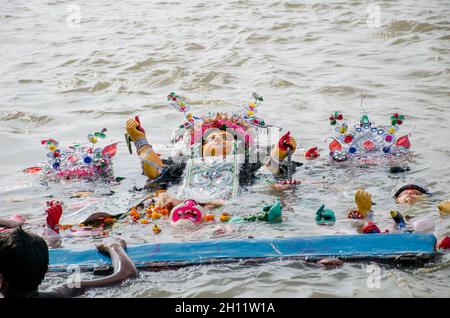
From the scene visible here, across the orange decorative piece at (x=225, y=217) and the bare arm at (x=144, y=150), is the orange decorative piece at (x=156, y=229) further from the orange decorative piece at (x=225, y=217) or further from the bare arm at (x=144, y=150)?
the bare arm at (x=144, y=150)

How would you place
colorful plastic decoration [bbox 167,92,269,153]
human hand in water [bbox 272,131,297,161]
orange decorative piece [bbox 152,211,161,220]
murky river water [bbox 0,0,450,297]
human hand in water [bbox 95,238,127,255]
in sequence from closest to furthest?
murky river water [bbox 0,0,450,297], human hand in water [bbox 95,238,127,255], orange decorative piece [bbox 152,211,161,220], human hand in water [bbox 272,131,297,161], colorful plastic decoration [bbox 167,92,269,153]

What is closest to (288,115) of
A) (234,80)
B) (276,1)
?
(234,80)

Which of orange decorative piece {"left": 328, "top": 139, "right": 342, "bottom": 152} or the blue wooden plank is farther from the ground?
orange decorative piece {"left": 328, "top": 139, "right": 342, "bottom": 152}

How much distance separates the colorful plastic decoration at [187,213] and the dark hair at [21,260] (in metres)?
2.91

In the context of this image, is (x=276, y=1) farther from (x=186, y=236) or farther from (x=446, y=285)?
(x=446, y=285)

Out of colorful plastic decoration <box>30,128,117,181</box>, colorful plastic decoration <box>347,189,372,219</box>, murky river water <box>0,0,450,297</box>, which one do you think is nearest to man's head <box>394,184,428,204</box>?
murky river water <box>0,0,450,297</box>

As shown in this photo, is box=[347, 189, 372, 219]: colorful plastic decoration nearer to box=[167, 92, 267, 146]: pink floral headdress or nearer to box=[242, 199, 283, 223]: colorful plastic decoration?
box=[242, 199, 283, 223]: colorful plastic decoration

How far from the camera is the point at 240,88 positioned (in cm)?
1364

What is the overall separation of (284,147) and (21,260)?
4.81 m

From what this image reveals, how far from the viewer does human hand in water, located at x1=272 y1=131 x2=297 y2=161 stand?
8602 millimetres

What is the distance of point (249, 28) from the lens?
17578 mm

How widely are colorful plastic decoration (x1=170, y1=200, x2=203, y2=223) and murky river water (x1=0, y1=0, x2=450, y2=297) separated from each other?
0.51 ft

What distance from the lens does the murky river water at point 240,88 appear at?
19.8 ft

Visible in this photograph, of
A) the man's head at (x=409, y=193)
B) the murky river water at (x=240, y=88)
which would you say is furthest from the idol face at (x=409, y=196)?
the murky river water at (x=240, y=88)
